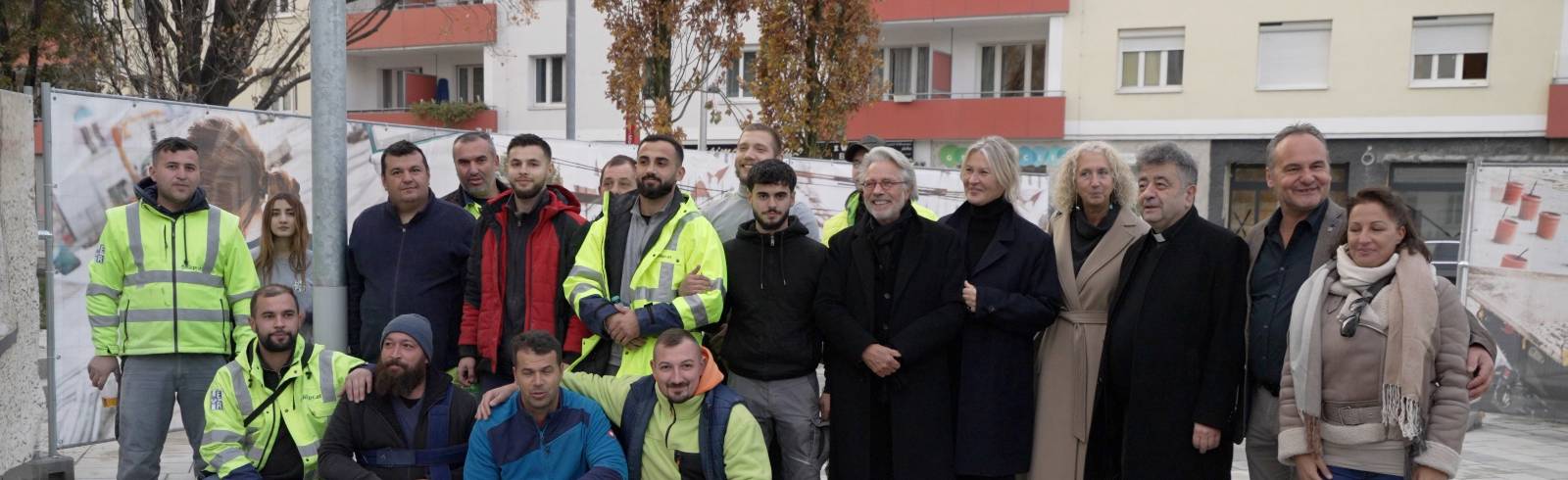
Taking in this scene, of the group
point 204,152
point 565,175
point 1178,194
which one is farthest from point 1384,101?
point 204,152

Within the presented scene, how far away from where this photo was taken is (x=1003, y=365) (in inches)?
176

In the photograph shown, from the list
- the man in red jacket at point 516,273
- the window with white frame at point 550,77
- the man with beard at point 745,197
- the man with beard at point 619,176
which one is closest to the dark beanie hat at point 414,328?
the man in red jacket at point 516,273

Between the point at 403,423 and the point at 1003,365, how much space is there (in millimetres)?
2514

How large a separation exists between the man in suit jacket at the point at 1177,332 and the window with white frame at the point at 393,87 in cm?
2784

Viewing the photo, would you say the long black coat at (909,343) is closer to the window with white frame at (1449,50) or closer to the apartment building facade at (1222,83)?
the apartment building facade at (1222,83)

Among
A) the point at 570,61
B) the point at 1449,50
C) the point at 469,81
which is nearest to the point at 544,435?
the point at 570,61

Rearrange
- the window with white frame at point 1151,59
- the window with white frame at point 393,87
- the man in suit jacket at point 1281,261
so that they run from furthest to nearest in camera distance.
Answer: the window with white frame at point 393,87 → the window with white frame at point 1151,59 → the man in suit jacket at point 1281,261

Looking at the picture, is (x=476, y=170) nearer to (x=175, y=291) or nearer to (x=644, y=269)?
(x=175, y=291)

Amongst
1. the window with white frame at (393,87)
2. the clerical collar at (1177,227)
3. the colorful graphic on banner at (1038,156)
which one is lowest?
the clerical collar at (1177,227)

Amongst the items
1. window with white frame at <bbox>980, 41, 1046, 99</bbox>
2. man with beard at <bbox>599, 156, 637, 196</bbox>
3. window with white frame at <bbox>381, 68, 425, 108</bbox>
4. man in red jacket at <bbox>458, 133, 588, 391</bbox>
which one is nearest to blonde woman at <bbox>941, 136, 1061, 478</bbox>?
man in red jacket at <bbox>458, 133, 588, 391</bbox>

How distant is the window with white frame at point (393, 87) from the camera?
29.6 m

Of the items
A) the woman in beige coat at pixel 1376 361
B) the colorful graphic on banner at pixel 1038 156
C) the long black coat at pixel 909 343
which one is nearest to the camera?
the woman in beige coat at pixel 1376 361

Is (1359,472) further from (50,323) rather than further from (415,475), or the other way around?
(50,323)

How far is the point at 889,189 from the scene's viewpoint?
15.1 feet
